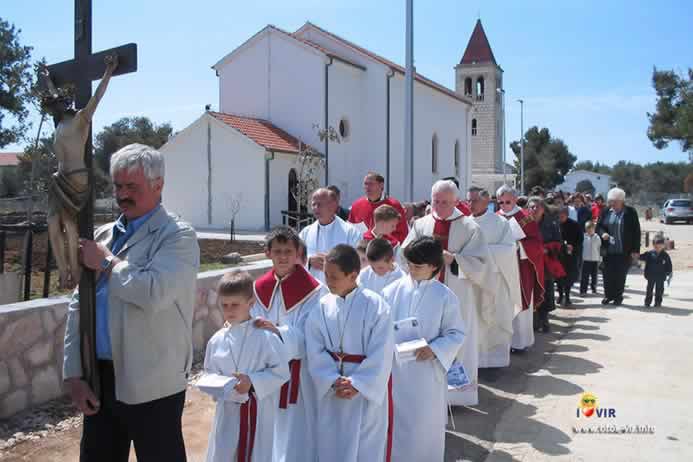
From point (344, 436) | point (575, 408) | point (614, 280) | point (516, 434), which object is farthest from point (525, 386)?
point (614, 280)

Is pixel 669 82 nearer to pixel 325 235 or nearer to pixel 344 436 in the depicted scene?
pixel 325 235

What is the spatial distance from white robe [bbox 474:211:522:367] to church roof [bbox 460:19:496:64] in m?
45.3

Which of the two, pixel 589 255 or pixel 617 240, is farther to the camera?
pixel 589 255

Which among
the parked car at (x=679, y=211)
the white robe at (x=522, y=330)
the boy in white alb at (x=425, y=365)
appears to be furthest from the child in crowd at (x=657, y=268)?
the parked car at (x=679, y=211)

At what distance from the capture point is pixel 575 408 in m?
5.41

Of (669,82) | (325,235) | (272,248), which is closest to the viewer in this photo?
(272,248)

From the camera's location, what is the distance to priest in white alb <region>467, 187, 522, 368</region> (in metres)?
6.64

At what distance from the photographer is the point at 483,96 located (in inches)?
1953

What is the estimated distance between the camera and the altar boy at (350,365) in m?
3.48

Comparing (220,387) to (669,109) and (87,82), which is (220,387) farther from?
Answer: (669,109)

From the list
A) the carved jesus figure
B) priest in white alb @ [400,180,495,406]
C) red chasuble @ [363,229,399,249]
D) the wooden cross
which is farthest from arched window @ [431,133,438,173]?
the carved jesus figure

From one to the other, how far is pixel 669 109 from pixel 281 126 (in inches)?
822

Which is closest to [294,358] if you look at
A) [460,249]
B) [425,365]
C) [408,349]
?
[408,349]

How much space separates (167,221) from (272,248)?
4.05 feet
